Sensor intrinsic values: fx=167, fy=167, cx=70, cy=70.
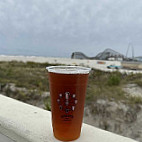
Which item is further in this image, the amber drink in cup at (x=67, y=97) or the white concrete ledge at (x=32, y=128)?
the white concrete ledge at (x=32, y=128)

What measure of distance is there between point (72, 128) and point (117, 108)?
307 cm

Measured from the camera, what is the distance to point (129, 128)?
302 cm

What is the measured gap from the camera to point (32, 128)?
0.81 meters

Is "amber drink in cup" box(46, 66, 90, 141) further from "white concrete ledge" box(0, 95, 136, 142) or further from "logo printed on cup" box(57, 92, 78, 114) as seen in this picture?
"white concrete ledge" box(0, 95, 136, 142)

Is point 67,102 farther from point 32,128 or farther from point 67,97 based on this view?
point 32,128

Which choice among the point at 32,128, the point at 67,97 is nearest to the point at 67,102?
the point at 67,97

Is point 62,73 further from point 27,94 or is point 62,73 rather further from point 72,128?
point 27,94

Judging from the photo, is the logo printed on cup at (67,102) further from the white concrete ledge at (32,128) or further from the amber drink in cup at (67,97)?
the white concrete ledge at (32,128)

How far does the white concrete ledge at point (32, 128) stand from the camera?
0.73 m

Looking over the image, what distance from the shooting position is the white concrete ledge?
733mm

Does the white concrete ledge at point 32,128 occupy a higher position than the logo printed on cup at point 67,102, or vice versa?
the logo printed on cup at point 67,102

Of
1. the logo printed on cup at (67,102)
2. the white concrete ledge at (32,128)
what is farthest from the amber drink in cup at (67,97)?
the white concrete ledge at (32,128)

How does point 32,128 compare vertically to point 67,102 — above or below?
below

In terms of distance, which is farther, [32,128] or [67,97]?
[32,128]
